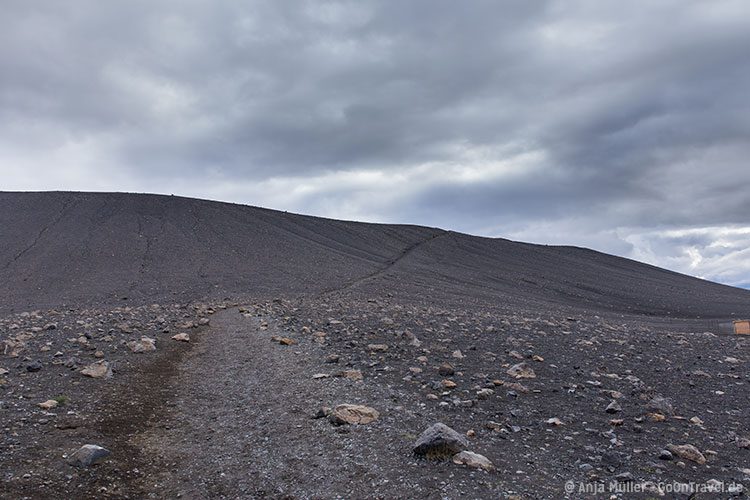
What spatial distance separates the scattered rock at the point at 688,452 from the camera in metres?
5.93

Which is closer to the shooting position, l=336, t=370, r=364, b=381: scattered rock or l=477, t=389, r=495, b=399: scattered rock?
l=477, t=389, r=495, b=399: scattered rock

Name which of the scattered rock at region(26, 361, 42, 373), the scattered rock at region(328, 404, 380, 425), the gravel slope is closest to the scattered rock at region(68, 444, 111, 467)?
the gravel slope

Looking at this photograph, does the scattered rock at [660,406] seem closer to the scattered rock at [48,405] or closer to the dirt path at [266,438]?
the dirt path at [266,438]

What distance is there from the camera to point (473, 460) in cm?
572

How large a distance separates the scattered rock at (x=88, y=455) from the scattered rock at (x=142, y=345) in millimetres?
6118

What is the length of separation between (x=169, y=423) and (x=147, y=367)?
3.65 metres

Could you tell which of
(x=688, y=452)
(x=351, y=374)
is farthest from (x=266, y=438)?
(x=688, y=452)

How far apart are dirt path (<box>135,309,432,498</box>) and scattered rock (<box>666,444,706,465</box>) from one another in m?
3.06

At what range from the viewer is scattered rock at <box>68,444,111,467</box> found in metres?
6.03

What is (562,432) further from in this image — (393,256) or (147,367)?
(393,256)

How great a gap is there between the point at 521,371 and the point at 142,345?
27.6ft

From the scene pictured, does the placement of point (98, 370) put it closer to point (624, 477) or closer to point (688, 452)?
point (624, 477)

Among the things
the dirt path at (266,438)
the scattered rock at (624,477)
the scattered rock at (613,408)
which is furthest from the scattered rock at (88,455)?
the scattered rock at (613,408)

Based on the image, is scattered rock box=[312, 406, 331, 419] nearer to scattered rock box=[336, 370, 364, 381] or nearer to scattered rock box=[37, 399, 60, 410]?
scattered rock box=[336, 370, 364, 381]
